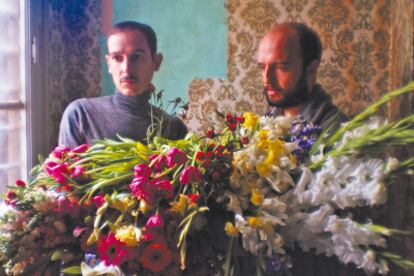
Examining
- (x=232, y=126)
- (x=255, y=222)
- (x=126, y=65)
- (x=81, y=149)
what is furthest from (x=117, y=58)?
(x=255, y=222)

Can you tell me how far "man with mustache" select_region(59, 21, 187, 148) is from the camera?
1.29m

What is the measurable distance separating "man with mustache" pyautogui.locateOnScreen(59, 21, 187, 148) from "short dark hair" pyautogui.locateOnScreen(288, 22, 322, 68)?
0.33 meters

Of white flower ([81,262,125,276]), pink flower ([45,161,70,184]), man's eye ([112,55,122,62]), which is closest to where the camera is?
white flower ([81,262,125,276])

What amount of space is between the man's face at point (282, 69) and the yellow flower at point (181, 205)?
0.34 meters

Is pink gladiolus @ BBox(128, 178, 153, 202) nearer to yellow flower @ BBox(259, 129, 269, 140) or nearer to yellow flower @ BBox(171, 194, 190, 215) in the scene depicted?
yellow flower @ BBox(171, 194, 190, 215)

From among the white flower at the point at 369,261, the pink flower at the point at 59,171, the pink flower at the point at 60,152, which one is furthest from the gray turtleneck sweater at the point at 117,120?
the white flower at the point at 369,261

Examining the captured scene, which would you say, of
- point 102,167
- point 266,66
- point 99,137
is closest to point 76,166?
point 102,167

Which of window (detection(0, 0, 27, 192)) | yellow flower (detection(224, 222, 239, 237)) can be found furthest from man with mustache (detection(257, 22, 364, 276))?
window (detection(0, 0, 27, 192))

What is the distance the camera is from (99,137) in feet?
4.29

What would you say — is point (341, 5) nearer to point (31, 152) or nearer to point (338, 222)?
point (338, 222)

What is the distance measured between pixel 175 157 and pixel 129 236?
0.17 m

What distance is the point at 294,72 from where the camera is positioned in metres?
1.18

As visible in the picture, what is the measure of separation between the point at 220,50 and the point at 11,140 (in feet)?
2.06

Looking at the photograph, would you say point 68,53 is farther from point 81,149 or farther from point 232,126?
point 232,126
